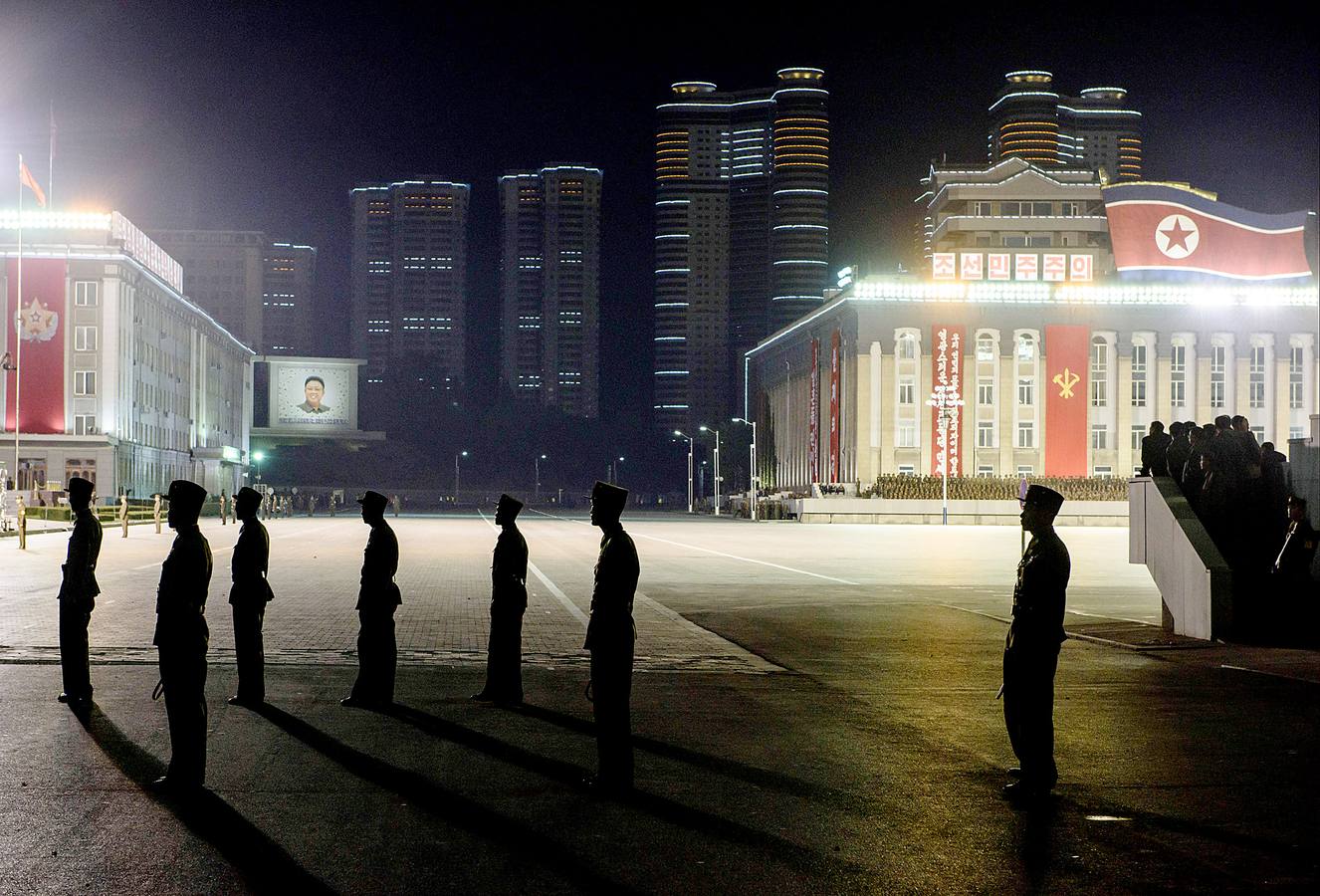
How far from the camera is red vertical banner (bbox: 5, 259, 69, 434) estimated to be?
75.4 m

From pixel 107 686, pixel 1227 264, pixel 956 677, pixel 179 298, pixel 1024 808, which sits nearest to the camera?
pixel 1024 808

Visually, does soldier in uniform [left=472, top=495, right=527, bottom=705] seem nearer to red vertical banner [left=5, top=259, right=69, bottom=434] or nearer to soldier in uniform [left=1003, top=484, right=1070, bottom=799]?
soldier in uniform [left=1003, top=484, right=1070, bottom=799]

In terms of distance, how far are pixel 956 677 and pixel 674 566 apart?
1816 cm

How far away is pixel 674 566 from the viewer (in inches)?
1204

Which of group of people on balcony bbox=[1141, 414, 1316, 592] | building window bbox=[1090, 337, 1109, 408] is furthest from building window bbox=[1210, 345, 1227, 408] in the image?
group of people on balcony bbox=[1141, 414, 1316, 592]

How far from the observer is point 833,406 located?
94.7m

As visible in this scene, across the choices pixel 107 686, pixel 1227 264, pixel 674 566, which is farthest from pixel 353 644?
pixel 1227 264

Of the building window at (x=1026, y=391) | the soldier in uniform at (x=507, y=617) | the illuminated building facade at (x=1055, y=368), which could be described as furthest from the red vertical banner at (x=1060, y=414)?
the soldier in uniform at (x=507, y=617)

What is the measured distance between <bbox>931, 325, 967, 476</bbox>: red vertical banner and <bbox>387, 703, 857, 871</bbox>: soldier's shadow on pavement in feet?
258

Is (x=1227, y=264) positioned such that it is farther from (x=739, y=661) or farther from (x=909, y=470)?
(x=739, y=661)

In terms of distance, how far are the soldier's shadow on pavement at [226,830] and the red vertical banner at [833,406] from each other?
285ft

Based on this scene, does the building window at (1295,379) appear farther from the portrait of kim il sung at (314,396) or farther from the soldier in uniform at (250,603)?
the soldier in uniform at (250,603)

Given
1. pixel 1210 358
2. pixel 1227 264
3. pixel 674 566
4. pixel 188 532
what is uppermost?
pixel 1227 264

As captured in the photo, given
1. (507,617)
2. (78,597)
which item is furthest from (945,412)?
(78,597)
